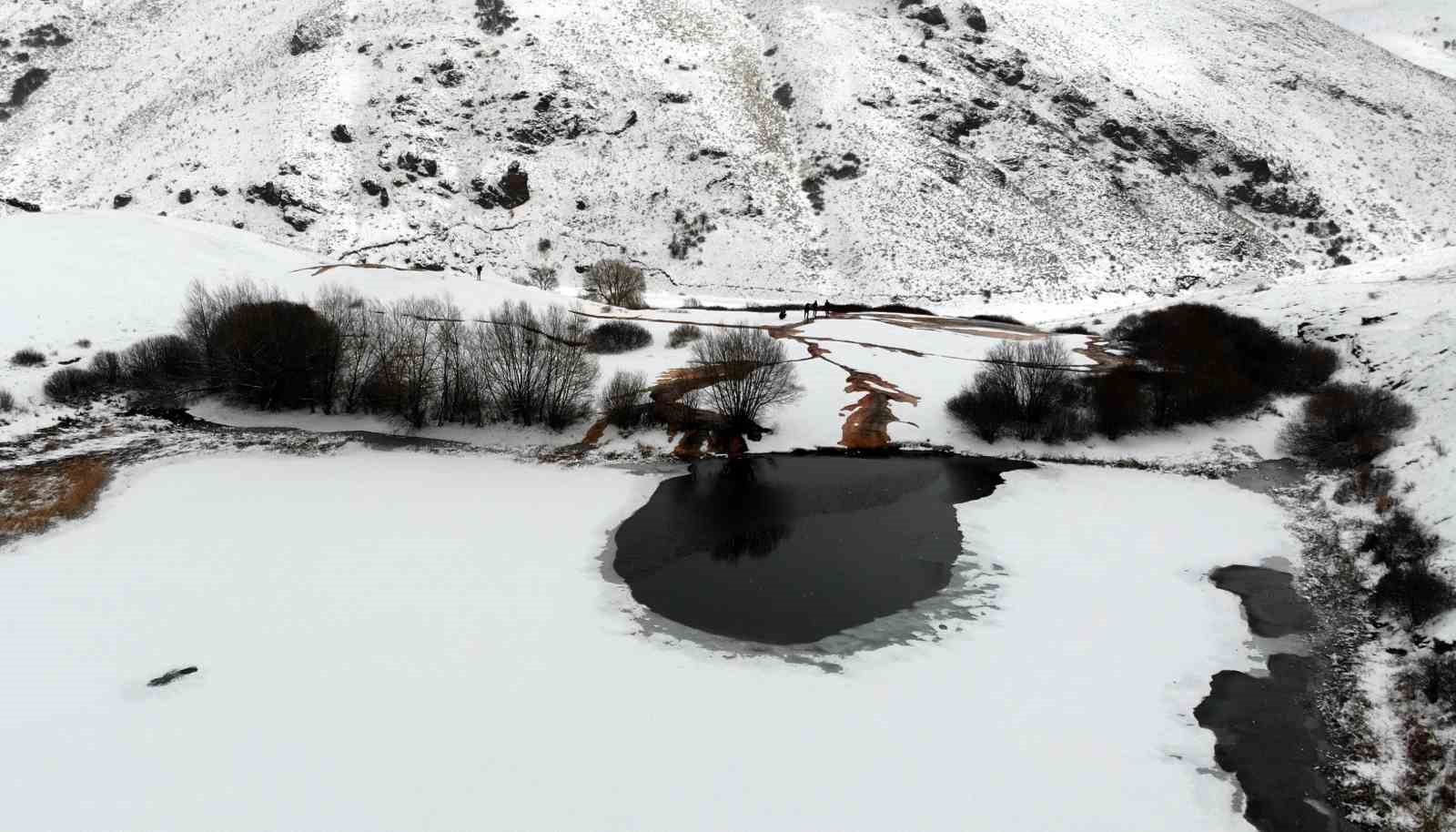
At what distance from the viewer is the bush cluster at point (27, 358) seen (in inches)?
1072

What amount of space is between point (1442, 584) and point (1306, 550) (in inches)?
169

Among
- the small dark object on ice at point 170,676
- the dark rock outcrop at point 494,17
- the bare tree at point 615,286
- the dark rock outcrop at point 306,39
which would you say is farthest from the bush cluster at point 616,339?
the dark rock outcrop at point 306,39

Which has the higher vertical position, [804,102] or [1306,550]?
[804,102]

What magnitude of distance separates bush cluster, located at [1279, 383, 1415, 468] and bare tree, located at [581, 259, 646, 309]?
40.1 meters

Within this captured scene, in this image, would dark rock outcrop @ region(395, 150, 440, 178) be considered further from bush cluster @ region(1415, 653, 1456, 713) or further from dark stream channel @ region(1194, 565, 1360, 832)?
bush cluster @ region(1415, 653, 1456, 713)

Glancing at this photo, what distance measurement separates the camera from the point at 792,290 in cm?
6112

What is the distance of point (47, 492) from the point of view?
67.4 ft

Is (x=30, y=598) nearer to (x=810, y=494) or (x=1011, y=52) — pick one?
(x=810, y=494)

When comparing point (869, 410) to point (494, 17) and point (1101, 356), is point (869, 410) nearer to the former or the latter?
point (1101, 356)

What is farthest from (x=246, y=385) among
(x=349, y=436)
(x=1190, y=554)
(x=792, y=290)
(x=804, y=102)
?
(x=804, y=102)

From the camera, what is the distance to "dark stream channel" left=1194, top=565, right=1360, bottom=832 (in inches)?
403

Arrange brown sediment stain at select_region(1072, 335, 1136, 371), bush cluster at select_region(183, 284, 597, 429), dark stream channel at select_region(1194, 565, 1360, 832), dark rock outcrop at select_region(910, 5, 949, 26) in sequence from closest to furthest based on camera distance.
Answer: dark stream channel at select_region(1194, 565, 1360, 832), bush cluster at select_region(183, 284, 597, 429), brown sediment stain at select_region(1072, 335, 1136, 371), dark rock outcrop at select_region(910, 5, 949, 26)

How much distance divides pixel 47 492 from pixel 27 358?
11.6 meters

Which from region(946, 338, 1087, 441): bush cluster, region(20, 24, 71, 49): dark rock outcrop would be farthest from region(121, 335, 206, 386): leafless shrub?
region(20, 24, 71, 49): dark rock outcrop
